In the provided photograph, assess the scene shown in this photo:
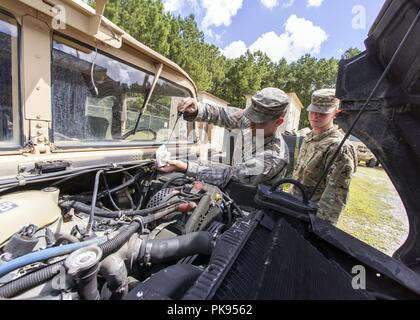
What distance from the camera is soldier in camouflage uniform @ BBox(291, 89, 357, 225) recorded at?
103 inches

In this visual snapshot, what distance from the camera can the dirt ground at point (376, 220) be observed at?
4616mm

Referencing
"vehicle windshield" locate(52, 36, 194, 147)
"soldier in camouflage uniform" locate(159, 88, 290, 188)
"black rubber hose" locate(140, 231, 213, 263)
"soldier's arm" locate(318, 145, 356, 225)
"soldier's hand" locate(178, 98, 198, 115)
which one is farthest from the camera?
"soldier's arm" locate(318, 145, 356, 225)

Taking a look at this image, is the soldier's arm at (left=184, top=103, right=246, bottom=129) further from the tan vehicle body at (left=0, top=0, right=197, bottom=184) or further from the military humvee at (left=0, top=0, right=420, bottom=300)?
the tan vehicle body at (left=0, top=0, right=197, bottom=184)

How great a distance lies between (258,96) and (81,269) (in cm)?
189

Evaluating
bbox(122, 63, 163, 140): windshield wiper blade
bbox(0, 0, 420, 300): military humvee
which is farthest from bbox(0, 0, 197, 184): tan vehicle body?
bbox(122, 63, 163, 140): windshield wiper blade

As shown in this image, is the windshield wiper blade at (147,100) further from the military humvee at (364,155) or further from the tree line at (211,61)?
the military humvee at (364,155)

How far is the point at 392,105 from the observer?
1.27 metres

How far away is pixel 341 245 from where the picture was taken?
1.25 m

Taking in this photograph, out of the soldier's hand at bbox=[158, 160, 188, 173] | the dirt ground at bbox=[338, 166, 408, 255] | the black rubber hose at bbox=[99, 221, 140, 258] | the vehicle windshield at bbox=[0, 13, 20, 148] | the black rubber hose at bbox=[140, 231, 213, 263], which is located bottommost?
the dirt ground at bbox=[338, 166, 408, 255]

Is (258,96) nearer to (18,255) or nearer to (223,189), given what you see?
(223,189)

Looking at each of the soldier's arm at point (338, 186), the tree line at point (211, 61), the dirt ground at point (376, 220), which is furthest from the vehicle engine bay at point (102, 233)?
the dirt ground at point (376, 220)

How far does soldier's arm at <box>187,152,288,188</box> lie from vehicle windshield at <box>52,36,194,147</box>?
2.33 ft

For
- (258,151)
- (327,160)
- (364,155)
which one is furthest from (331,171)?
(364,155)
